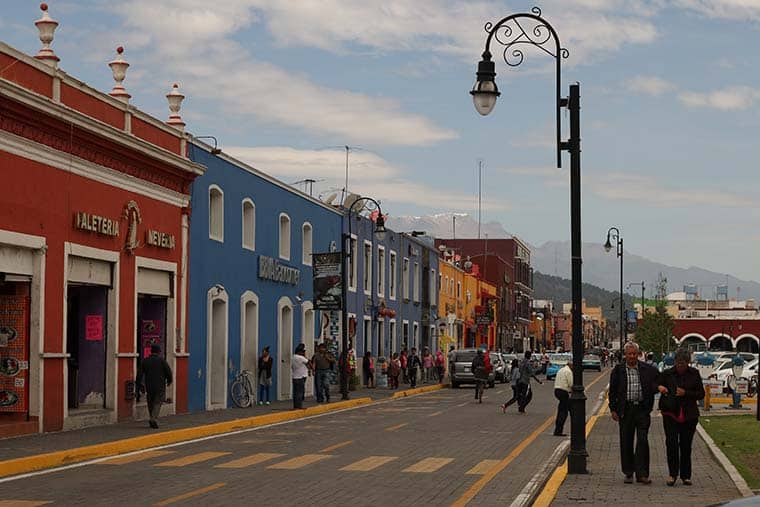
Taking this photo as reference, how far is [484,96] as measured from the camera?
1789 centimetres

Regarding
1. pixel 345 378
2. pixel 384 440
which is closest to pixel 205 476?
pixel 384 440

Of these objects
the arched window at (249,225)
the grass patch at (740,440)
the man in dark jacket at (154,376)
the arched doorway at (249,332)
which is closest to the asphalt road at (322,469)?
the man in dark jacket at (154,376)

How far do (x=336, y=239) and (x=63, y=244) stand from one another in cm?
2546

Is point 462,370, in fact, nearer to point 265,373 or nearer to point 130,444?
point 265,373

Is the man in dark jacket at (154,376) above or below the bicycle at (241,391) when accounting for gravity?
above

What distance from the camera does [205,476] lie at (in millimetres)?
16672

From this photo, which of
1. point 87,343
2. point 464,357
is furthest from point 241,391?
point 464,357

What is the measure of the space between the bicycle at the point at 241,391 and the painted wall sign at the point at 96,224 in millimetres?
9220

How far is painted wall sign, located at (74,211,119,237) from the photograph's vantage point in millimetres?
25438

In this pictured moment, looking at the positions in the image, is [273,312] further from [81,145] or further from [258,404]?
[81,145]

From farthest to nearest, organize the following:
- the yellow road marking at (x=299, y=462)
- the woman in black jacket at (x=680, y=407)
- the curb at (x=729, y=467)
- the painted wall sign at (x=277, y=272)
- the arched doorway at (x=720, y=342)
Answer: the arched doorway at (x=720, y=342) < the painted wall sign at (x=277, y=272) < the yellow road marking at (x=299, y=462) < the woman in black jacket at (x=680, y=407) < the curb at (x=729, y=467)

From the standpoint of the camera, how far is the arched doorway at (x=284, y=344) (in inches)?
1633

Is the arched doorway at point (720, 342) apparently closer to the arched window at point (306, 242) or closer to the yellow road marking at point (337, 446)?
the arched window at point (306, 242)

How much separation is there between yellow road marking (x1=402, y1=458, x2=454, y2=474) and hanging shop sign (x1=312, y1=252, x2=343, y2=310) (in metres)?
21.8
